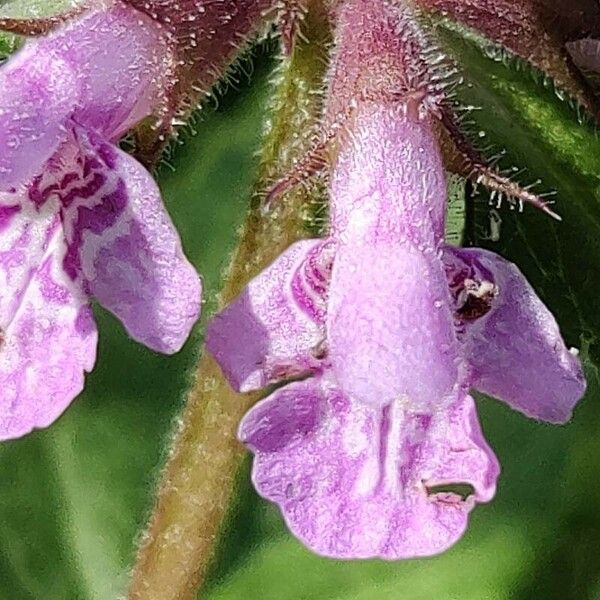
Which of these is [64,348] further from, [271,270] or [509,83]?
[509,83]

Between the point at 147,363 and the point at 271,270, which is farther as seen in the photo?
the point at 147,363

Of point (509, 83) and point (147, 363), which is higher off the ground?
point (509, 83)

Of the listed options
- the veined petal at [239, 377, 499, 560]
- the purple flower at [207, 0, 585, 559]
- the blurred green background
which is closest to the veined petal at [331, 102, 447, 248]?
the purple flower at [207, 0, 585, 559]

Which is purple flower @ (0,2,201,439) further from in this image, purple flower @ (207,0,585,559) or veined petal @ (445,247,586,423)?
veined petal @ (445,247,586,423)

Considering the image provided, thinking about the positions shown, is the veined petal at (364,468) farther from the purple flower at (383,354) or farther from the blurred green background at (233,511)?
the blurred green background at (233,511)

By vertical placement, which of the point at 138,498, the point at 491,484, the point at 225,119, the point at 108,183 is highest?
the point at 108,183

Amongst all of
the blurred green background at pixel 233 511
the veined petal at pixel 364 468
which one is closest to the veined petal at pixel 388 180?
the veined petal at pixel 364 468

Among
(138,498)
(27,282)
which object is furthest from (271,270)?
(138,498)
